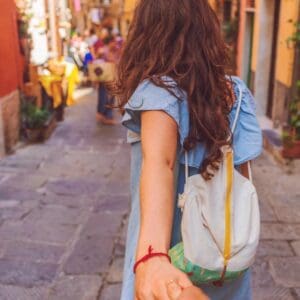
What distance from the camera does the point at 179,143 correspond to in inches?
50.4

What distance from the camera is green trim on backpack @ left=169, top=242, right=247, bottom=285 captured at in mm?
1263

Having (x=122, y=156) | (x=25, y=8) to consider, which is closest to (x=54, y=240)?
(x=122, y=156)

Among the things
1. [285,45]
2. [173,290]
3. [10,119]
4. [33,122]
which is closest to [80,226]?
[10,119]

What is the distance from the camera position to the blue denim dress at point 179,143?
4.05 ft

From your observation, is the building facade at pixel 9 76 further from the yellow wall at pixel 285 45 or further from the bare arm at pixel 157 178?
the bare arm at pixel 157 178

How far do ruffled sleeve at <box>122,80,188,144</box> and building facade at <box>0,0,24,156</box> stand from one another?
6.03m

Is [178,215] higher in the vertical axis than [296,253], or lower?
higher

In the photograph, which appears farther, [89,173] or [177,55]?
[89,173]

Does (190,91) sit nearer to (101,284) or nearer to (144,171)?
(144,171)

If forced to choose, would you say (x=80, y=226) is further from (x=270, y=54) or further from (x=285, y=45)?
(x=270, y=54)

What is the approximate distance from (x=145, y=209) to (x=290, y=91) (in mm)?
6682

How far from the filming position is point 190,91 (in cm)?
126

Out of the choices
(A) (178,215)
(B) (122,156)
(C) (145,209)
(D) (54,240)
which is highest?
(C) (145,209)

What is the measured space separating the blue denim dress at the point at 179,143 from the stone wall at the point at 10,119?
5855mm
